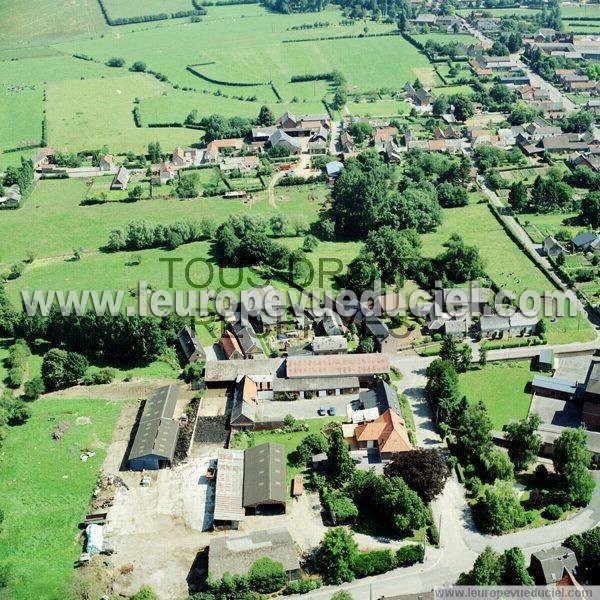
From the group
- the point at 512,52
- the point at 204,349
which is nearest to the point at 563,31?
the point at 512,52

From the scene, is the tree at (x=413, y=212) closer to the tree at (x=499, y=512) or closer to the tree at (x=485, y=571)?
the tree at (x=499, y=512)

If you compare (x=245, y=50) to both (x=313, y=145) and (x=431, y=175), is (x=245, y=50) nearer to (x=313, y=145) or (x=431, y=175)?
(x=313, y=145)

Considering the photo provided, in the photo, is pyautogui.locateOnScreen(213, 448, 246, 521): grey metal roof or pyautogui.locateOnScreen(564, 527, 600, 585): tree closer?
pyautogui.locateOnScreen(564, 527, 600, 585): tree

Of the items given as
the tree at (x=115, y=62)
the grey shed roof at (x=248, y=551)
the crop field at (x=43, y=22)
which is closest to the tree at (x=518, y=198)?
the grey shed roof at (x=248, y=551)

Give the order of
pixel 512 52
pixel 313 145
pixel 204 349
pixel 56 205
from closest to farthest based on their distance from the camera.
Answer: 1. pixel 204 349
2. pixel 56 205
3. pixel 313 145
4. pixel 512 52

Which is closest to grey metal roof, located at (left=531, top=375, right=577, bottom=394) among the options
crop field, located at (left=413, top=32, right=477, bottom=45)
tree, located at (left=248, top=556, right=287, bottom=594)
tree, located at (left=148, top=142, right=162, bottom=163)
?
tree, located at (left=248, top=556, right=287, bottom=594)

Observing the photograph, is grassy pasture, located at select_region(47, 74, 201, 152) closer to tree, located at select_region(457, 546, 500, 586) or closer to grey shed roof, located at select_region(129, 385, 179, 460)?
grey shed roof, located at select_region(129, 385, 179, 460)
